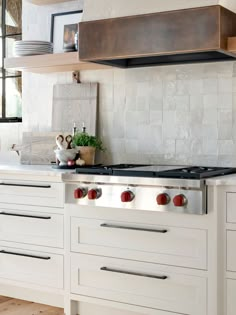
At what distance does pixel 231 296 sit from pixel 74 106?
1.83 metres

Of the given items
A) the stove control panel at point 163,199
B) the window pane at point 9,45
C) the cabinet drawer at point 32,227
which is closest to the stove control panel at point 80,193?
the cabinet drawer at point 32,227

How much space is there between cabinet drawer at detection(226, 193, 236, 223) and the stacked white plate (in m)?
1.80

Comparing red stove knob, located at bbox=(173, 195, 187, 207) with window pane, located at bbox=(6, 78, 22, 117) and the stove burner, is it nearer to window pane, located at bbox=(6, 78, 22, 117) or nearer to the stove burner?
the stove burner

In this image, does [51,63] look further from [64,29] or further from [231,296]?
[231,296]

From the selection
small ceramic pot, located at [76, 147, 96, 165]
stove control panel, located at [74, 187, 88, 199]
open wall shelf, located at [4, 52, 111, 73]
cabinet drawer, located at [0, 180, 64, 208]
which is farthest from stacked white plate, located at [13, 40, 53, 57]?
stove control panel, located at [74, 187, 88, 199]

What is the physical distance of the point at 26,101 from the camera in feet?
14.5

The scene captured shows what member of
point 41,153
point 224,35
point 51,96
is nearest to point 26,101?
point 51,96

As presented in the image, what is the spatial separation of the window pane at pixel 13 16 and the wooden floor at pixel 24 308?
2.11 meters

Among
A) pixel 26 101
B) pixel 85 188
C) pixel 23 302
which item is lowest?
pixel 23 302

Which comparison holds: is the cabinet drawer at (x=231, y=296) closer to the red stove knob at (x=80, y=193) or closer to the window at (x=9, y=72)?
the red stove knob at (x=80, y=193)

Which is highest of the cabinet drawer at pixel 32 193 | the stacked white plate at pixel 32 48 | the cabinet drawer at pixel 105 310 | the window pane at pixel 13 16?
the window pane at pixel 13 16

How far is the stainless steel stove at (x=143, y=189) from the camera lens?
2943mm

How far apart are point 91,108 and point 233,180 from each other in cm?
147

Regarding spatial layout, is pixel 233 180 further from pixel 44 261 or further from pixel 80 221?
pixel 44 261
